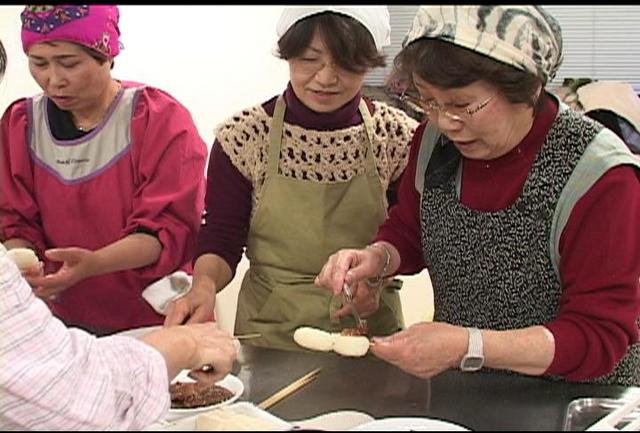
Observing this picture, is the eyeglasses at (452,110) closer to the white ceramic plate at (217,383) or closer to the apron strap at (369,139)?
the apron strap at (369,139)

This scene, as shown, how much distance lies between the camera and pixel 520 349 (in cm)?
123

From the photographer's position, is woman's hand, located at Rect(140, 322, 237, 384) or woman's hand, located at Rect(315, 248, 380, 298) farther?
woman's hand, located at Rect(315, 248, 380, 298)

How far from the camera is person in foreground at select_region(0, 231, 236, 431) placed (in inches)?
32.7

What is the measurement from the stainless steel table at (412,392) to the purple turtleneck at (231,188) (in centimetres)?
33

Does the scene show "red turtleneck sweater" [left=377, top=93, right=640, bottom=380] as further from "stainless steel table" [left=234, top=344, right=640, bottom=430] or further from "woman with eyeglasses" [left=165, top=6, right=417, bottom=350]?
"woman with eyeglasses" [left=165, top=6, right=417, bottom=350]

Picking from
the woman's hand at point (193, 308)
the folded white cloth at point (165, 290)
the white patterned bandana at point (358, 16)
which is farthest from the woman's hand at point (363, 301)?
the white patterned bandana at point (358, 16)

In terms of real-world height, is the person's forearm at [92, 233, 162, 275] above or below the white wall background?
below

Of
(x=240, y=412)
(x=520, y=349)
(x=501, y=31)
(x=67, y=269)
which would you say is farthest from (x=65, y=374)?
(x=67, y=269)

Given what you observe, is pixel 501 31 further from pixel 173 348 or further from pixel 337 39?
pixel 173 348

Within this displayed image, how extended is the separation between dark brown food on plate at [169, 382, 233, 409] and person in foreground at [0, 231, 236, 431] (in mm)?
238

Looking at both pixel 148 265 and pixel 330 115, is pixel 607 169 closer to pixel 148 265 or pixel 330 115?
pixel 330 115

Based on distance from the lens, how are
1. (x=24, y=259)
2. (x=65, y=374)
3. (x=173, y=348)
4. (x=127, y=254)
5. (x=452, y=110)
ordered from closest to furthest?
(x=65, y=374) → (x=173, y=348) → (x=452, y=110) → (x=24, y=259) → (x=127, y=254)

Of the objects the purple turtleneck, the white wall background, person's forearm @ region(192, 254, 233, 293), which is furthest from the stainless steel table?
the white wall background

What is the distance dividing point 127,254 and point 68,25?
45cm
